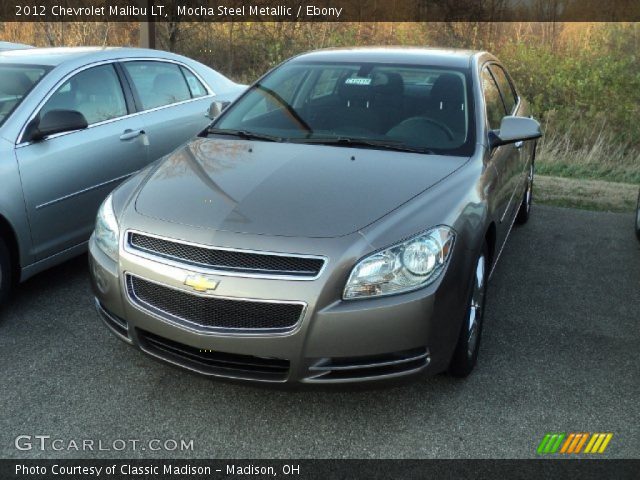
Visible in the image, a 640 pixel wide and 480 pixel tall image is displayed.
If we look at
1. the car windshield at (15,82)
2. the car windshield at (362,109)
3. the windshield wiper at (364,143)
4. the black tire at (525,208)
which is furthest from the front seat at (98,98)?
the black tire at (525,208)

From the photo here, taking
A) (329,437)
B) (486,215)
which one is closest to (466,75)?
(486,215)

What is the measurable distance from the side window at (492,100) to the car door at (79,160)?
2.57 meters

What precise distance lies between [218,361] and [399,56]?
259cm

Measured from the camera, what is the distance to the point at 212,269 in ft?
9.07

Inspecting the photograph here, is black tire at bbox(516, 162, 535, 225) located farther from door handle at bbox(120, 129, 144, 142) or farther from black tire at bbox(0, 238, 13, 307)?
black tire at bbox(0, 238, 13, 307)

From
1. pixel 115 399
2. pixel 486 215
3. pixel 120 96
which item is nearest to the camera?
pixel 115 399

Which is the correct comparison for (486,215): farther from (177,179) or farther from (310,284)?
(177,179)

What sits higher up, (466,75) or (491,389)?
(466,75)

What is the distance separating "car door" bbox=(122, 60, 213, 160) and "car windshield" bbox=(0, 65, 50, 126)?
2.53 feet

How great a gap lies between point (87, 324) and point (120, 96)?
6.44ft

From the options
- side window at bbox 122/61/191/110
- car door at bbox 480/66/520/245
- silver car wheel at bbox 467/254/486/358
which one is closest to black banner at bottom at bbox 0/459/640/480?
silver car wheel at bbox 467/254/486/358

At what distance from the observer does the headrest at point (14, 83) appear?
175 inches

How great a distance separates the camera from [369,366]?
2.81m

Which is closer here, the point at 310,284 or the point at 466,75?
the point at 310,284
